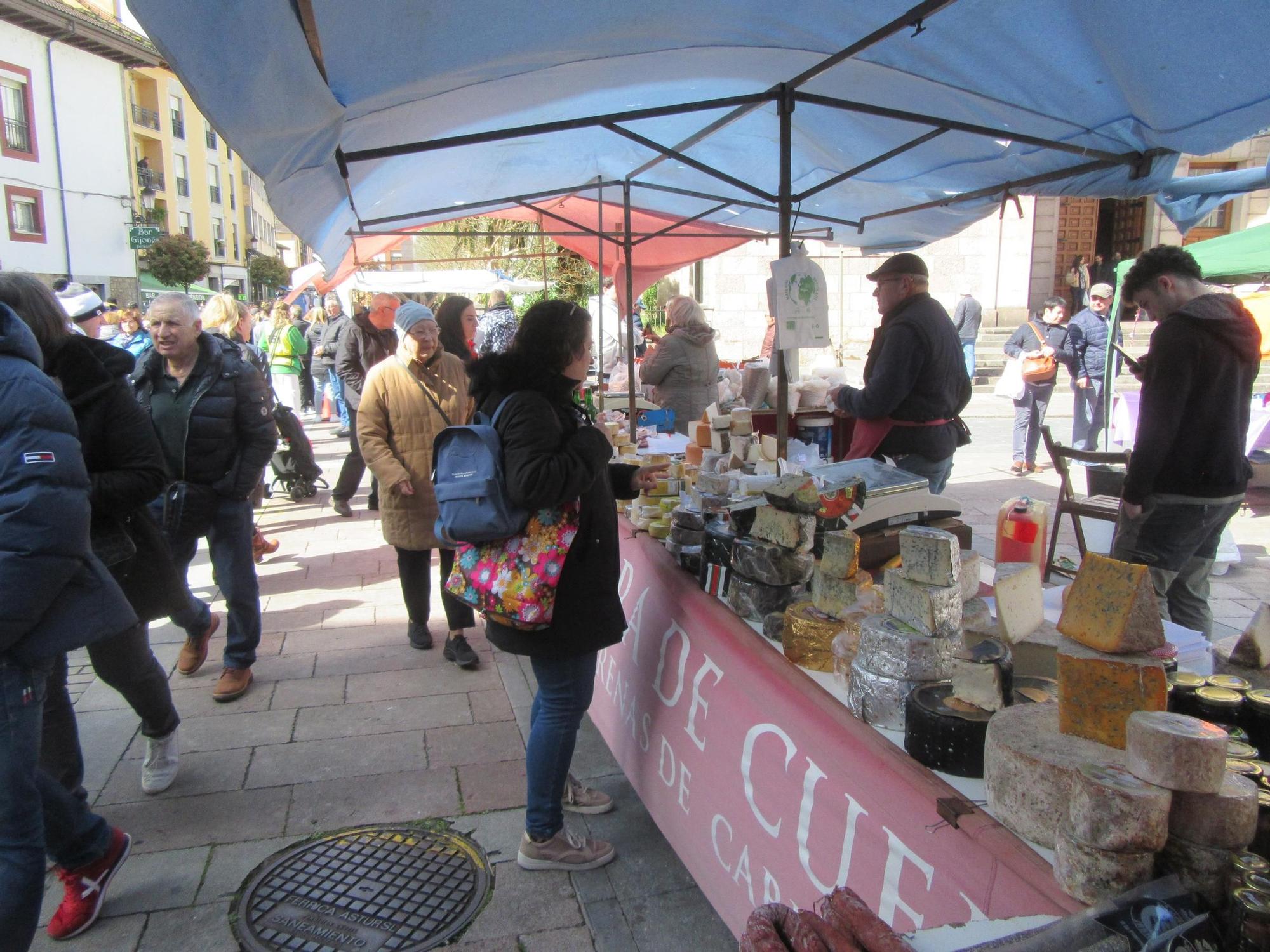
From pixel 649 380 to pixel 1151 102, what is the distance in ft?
12.2

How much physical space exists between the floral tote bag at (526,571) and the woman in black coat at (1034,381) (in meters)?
7.19

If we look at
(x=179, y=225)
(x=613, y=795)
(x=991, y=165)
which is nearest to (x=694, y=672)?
(x=613, y=795)

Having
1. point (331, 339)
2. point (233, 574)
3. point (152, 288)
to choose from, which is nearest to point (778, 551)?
point (233, 574)

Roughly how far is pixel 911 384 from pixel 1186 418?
1.04 metres

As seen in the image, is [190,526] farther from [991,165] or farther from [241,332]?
[991,165]

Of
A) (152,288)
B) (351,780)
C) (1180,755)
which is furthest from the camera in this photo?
(152,288)

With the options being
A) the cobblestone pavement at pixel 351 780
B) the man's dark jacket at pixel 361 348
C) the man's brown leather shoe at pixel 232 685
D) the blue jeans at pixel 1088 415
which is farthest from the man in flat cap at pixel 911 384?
the blue jeans at pixel 1088 415

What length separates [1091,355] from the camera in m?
8.81

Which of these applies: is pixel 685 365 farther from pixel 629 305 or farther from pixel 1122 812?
pixel 1122 812

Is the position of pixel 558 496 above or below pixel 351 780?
above

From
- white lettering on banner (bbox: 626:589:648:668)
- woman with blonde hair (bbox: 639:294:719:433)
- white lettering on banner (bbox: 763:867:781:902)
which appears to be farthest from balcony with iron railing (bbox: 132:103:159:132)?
white lettering on banner (bbox: 763:867:781:902)

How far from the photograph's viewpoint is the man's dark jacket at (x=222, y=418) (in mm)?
3592

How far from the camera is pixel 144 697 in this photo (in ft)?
9.82

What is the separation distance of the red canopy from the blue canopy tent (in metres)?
2.43
